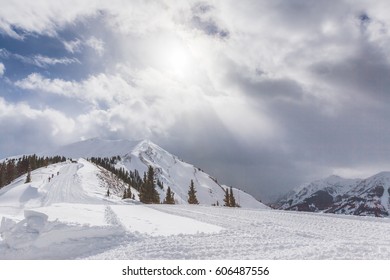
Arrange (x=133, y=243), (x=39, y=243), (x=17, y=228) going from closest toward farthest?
1. (x=133, y=243)
2. (x=39, y=243)
3. (x=17, y=228)

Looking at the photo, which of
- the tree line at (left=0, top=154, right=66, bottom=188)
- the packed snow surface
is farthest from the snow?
the tree line at (left=0, top=154, right=66, bottom=188)

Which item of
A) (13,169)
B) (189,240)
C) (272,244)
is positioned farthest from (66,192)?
(272,244)

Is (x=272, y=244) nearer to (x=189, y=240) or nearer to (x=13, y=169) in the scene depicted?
(x=189, y=240)

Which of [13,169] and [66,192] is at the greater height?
[13,169]

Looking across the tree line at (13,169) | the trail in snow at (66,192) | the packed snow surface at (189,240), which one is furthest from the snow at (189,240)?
the tree line at (13,169)

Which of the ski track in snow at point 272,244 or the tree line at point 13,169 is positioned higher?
the tree line at point 13,169

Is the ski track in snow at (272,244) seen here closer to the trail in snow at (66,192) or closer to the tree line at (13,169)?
the trail in snow at (66,192)

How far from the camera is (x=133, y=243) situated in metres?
16.8

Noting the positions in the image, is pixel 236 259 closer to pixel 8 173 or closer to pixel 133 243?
pixel 133 243

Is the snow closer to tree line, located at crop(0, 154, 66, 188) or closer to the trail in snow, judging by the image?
the trail in snow
